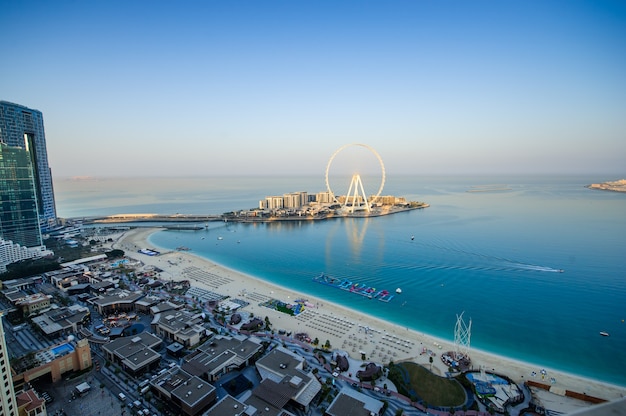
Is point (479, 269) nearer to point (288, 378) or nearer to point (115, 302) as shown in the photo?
point (288, 378)

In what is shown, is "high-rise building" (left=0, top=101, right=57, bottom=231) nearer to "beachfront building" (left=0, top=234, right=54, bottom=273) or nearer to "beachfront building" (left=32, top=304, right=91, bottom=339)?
"beachfront building" (left=0, top=234, right=54, bottom=273)

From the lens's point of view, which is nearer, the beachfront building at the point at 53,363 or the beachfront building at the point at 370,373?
the beachfront building at the point at 53,363

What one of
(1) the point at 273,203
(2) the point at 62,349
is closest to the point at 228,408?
(2) the point at 62,349

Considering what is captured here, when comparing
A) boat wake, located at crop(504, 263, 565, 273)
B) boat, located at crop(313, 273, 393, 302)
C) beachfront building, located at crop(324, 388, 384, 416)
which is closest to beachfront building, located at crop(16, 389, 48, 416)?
beachfront building, located at crop(324, 388, 384, 416)

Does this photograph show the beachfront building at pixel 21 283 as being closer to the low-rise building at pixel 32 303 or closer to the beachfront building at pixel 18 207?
the low-rise building at pixel 32 303

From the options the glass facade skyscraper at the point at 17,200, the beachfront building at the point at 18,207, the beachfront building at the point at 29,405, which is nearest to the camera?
the beachfront building at the point at 29,405

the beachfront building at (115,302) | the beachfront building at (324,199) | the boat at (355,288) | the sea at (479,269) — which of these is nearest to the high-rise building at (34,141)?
the sea at (479,269)
